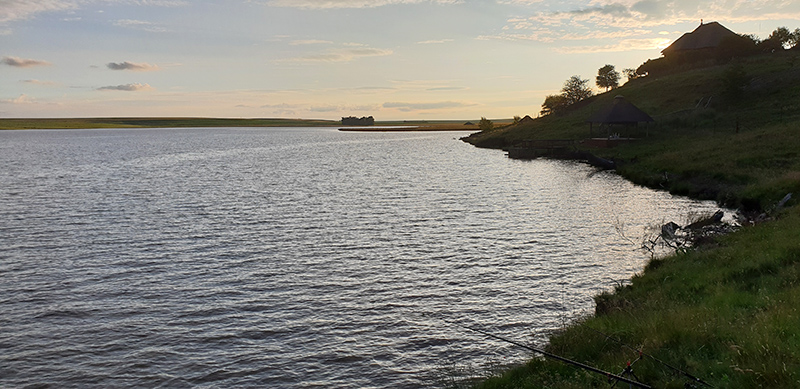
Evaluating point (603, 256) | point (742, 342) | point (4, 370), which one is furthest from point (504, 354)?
point (4, 370)

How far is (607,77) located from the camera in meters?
139

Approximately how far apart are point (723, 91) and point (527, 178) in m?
43.9

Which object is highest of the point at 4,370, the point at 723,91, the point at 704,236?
the point at 723,91

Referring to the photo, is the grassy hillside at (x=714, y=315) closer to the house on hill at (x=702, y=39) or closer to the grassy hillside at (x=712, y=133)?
the grassy hillside at (x=712, y=133)

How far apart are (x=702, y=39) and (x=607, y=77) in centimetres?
3378

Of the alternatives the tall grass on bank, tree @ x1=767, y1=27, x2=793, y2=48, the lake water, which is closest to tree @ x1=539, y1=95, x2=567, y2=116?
tree @ x1=767, y1=27, x2=793, y2=48

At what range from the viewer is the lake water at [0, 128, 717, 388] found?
13570 millimetres

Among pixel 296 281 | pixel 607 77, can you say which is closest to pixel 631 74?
pixel 607 77

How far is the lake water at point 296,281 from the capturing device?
44.5 ft

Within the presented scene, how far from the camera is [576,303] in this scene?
17188 millimetres

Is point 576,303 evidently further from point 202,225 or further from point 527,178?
point 527,178

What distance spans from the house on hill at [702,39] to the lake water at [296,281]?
264ft

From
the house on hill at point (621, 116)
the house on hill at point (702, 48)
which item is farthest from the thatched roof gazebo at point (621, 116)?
the house on hill at point (702, 48)

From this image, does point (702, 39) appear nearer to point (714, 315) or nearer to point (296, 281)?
point (296, 281)
